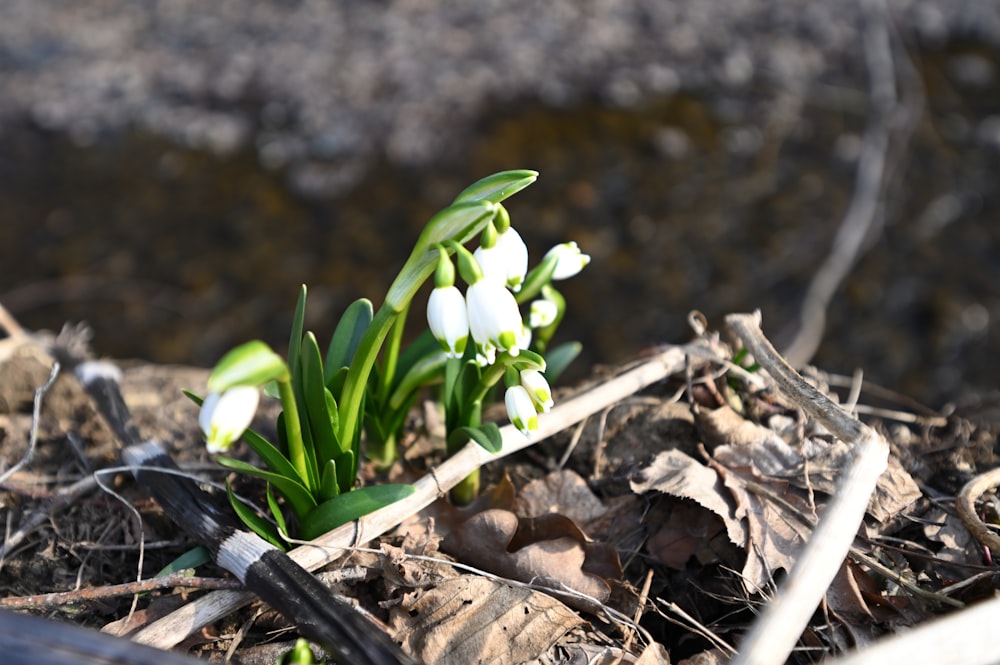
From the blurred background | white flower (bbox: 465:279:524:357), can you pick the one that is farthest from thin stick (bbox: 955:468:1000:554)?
the blurred background

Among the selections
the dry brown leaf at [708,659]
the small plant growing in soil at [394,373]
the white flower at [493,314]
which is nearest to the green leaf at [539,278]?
the small plant growing in soil at [394,373]

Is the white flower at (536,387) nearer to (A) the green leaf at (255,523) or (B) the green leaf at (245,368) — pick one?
(B) the green leaf at (245,368)

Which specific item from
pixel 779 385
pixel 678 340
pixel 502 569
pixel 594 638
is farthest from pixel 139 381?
pixel 678 340

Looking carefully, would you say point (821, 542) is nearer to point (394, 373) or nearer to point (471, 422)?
point (471, 422)

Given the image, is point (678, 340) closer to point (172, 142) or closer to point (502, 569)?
point (502, 569)

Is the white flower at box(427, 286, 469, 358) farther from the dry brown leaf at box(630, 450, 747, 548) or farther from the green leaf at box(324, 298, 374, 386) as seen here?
the dry brown leaf at box(630, 450, 747, 548)
